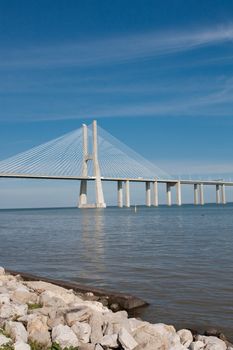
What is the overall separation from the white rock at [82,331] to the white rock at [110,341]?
0.24 m

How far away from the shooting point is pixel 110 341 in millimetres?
5219

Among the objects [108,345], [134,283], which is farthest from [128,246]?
[108,345]

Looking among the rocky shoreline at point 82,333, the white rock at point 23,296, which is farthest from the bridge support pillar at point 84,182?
the rocky shoreline at point 82,333

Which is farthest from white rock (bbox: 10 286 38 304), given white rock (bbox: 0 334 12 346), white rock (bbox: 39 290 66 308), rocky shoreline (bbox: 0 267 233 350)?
white rock (bbox: 0 334 12 346)

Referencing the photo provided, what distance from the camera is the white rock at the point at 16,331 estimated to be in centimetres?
528

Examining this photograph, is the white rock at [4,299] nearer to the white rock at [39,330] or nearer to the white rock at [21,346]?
the white rock at [39,330]

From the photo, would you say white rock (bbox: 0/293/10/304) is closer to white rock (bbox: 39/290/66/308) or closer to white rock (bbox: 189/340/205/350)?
white rock (bbox: 39/290/66/308)

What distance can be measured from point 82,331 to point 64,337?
0.94 feet

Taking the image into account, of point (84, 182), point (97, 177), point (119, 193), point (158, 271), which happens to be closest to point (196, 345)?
point (158, 271)

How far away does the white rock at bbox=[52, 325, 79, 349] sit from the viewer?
5207mm

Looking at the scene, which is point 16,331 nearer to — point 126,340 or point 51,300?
point 126,340

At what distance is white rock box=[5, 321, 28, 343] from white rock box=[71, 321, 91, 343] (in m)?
0.55

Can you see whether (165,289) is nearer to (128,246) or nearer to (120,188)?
(128,246)

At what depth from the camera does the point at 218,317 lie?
→ 7617mm
